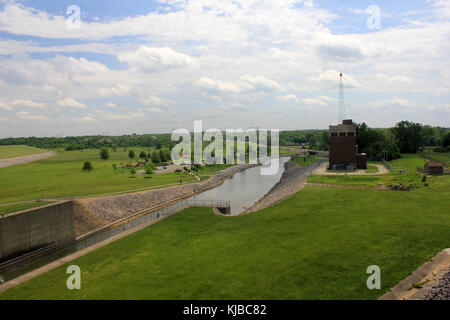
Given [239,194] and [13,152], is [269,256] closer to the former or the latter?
[239,194]

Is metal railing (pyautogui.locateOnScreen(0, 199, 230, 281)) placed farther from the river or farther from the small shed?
the small shed

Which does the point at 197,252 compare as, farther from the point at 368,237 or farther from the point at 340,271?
the point at 368,237

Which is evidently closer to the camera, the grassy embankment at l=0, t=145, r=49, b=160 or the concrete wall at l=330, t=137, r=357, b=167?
the concrete wall at l=330, t=137, r=357, b=167

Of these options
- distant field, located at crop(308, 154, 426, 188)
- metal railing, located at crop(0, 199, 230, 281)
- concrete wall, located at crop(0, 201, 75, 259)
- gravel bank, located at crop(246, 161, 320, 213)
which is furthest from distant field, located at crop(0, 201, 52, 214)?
distant field, located at crop(308, 154, 426, 188)

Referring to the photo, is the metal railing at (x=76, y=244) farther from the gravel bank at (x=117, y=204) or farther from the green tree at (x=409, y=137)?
the green tree at (x=409, y=137)
